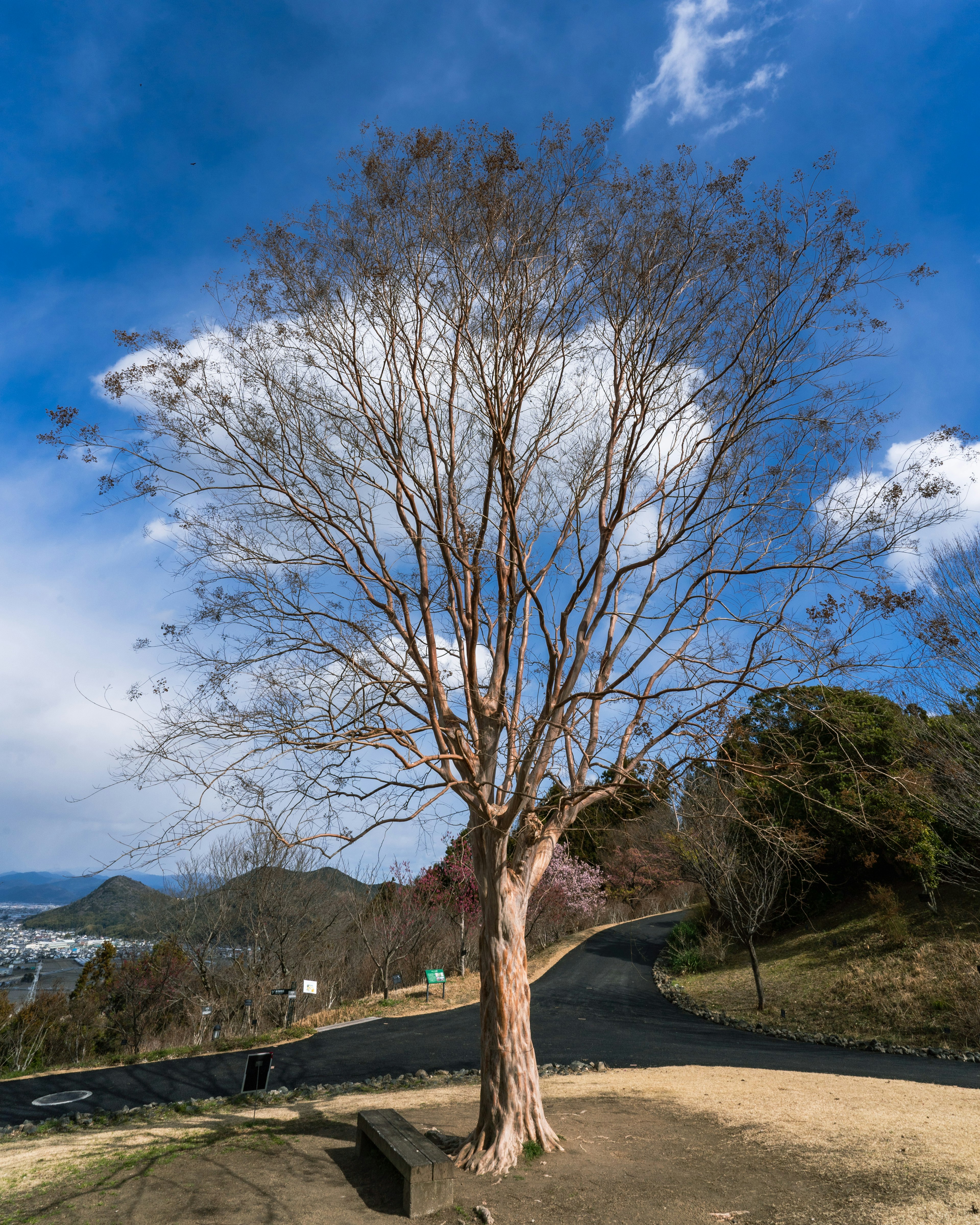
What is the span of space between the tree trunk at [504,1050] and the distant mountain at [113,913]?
4.44 meters

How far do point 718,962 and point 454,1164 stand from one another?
1784 centimetres

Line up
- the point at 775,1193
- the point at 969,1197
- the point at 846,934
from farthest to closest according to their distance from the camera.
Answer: the point at 846,934 → the point at 775,1193 → the point at 969,1197

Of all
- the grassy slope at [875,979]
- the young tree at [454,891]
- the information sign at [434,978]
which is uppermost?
the young tree at [454,891]

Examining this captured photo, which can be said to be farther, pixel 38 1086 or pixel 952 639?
pixel 38 1086

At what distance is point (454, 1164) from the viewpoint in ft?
16.2

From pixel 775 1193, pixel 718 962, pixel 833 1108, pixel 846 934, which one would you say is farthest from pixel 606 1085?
pixel 718 962

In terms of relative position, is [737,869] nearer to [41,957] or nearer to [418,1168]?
[418,1168]

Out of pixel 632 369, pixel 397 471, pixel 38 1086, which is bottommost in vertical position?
pixel 38 1086

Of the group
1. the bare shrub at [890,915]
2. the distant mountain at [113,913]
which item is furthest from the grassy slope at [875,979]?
the distant mountain at [113,913]

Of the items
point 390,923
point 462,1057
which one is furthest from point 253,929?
point 462,1057

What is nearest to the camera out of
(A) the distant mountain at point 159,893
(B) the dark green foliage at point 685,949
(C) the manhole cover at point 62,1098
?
(C) the manhole cover at point 62,1098

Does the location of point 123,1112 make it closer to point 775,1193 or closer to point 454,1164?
point 454,1164

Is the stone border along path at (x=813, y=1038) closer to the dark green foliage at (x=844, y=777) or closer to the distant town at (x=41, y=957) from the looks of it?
the dark green foliage at (x=844, y=777)

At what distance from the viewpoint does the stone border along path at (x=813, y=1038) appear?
1090 centimetres
